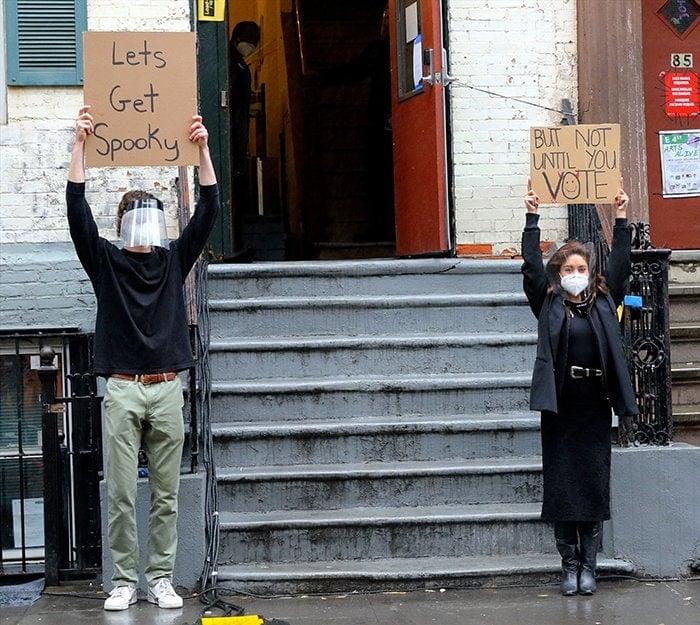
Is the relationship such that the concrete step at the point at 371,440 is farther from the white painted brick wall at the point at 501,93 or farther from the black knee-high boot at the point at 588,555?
the white painted brick wall at the point at 501,93

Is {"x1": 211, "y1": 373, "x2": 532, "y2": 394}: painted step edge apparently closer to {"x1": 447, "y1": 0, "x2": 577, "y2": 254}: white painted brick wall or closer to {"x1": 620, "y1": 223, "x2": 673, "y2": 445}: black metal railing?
{"x1": 620, "y1": 223, "x2": 673, "y2": 445}: black metal railing

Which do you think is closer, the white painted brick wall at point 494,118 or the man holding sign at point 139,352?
the man holding sign at point 139,352

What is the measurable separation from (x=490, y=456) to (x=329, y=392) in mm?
985

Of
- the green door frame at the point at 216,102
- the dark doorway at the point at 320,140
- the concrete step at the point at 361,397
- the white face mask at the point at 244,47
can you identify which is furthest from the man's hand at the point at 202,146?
the dark doorway at the point at 320,140

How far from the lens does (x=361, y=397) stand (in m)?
6.73

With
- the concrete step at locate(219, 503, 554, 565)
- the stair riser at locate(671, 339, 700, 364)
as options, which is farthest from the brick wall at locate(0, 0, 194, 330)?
the stair riser at locate(671, 339, 700, 364)

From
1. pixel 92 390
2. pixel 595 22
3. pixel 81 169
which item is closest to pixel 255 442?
pixel 92 390

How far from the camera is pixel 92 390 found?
6.37 meters

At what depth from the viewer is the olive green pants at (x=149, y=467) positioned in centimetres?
550

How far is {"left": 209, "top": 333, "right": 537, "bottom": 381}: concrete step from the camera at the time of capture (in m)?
6.93

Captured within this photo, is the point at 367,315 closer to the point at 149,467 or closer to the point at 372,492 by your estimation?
the point at 372,492

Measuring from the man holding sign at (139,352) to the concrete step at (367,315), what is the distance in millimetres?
1593

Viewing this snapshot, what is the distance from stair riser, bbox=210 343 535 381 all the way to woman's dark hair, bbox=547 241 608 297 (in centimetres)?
134

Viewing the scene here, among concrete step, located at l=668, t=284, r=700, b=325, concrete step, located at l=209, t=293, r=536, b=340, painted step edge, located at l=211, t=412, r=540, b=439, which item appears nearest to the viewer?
painted step edge, located at l=211, t=412, r=540, b=439
